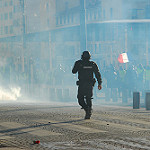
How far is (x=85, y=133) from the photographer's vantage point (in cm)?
801

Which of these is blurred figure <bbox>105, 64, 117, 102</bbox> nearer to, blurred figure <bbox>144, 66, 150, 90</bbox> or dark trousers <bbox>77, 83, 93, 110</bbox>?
blurred figure <bbox>144, 66, 150, 90</bbox>

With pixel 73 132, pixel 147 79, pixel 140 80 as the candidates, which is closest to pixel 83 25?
pixel 140 80

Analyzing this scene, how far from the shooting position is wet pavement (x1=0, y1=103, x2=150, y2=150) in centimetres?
669

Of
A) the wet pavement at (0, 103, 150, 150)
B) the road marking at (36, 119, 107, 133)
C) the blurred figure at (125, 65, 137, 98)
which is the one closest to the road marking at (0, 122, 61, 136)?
the wet pavement at (0, 103, 150, 150)

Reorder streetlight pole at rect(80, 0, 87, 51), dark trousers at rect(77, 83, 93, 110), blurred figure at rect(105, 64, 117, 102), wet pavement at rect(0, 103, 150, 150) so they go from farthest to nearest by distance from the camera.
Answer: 1. streetlight pole at rect(80, 0, 87, 51)
2. blurred figure at rect(105, 64, 117, 102)
3. dark trousers at rect(77, 83, 93, 110)
4. wet pavement at rect(0, 103, 150, 150)

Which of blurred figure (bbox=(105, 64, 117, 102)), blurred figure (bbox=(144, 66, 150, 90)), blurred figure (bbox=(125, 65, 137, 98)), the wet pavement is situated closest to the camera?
the wet pavement

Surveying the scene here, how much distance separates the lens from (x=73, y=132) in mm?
8172

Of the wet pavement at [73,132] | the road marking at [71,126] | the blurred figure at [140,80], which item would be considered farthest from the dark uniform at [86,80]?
the blurred figure at [140,80]

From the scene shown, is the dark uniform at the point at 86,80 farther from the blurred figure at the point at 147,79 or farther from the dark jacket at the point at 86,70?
the blurred figure at the point at 147,79

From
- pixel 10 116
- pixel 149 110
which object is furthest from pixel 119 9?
pixel 10 116

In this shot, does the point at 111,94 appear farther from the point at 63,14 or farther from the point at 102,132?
the point at 63,14

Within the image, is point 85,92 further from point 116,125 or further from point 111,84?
point 111,84

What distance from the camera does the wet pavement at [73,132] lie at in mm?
6688

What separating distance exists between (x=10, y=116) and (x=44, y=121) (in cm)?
148
